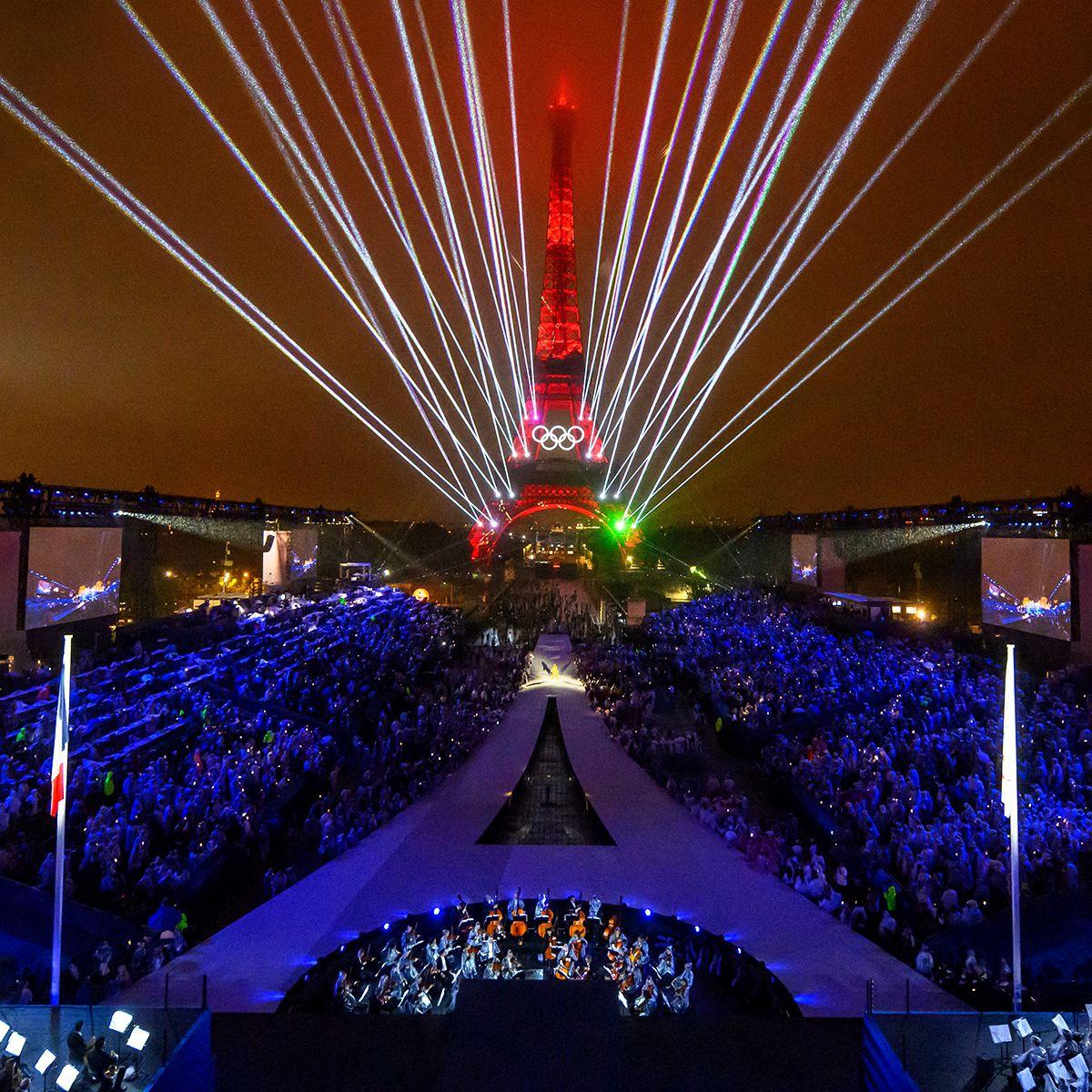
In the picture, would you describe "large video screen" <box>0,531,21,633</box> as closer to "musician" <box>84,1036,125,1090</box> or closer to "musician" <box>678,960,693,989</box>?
"musician" <box>84,1036,125,1090</box>

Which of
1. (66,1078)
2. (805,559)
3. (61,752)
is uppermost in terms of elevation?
(805,559)

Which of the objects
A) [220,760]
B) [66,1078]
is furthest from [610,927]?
[220,760]

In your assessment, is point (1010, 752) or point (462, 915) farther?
point (462, 915)

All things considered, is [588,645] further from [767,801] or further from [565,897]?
[565,897]

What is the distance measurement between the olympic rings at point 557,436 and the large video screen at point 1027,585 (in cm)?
4049

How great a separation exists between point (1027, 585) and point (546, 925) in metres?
17.1

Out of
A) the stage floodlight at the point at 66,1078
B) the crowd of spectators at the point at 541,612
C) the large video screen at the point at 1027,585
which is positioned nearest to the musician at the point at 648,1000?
the stage floodlight at the point at 66,1078

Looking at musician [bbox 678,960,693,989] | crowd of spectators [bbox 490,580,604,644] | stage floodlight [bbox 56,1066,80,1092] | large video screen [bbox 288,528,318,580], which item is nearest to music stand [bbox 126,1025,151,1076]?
stage floodlight [bbox 56,1066,80,1092]

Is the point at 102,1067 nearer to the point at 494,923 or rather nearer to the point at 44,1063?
the point at 44,1063

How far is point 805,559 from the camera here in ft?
105

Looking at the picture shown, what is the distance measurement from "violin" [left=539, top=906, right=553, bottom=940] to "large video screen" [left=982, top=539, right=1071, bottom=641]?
50.9 feet

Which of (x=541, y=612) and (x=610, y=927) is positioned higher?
(x=541, y=612)

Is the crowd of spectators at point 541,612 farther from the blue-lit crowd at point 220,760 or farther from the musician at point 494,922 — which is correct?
the musician at point 494,922

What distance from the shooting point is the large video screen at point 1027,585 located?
17.8 m
